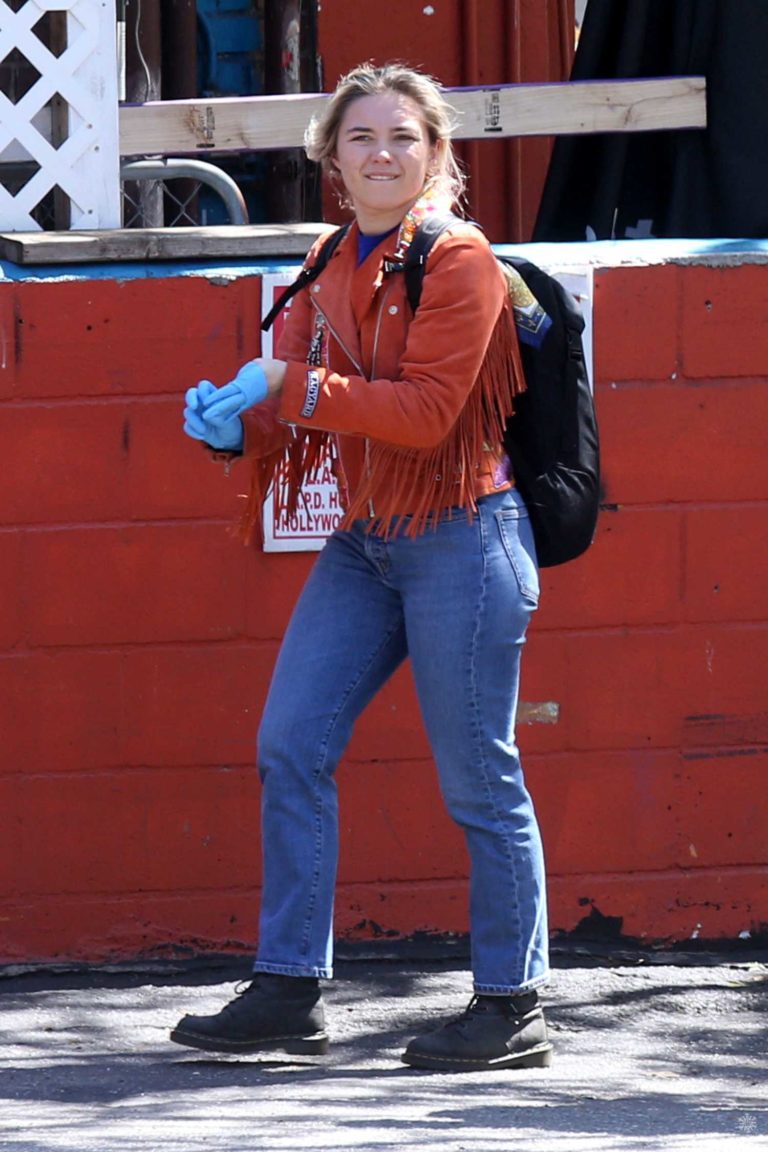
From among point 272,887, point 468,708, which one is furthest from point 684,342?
point 272,887

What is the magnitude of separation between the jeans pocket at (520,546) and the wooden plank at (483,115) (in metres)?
1.97

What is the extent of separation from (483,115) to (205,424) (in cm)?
242

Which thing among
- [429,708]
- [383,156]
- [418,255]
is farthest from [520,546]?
[383,156]

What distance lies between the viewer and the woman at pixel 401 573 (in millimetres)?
3959

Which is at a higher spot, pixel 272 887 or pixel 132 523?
pixel 132 523

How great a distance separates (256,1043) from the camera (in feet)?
13.8

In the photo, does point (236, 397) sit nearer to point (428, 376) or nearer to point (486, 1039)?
point (428, 376)

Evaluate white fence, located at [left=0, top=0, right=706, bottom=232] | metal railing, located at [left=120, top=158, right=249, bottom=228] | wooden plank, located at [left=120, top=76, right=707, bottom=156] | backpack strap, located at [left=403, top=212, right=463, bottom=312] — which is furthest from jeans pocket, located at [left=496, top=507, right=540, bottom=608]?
wooden plank, located at [left=120, top=76, right=707, bottom=156]

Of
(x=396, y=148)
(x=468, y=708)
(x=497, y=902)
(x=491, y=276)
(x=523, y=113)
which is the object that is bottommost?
(x=497, y=902)

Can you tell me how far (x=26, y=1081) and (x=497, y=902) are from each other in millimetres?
1086

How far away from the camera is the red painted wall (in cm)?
499

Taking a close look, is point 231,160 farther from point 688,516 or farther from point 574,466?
point 574,466

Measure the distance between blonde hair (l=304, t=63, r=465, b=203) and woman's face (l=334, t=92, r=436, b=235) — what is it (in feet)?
0.06

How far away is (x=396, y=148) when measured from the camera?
13.3 ft
